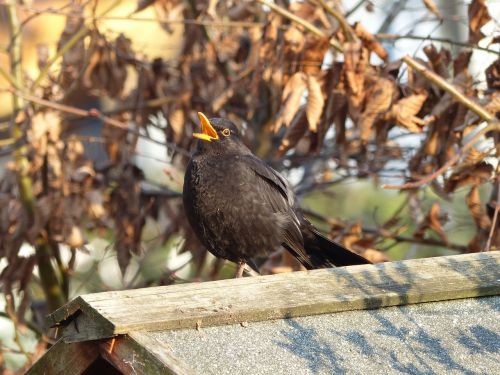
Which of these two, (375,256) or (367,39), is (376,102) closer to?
Answer: (367,39)

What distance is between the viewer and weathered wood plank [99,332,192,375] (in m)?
2.55

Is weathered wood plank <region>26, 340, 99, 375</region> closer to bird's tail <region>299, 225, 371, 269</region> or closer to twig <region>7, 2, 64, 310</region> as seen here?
bird's tail <region>299, 225, 371, 269</region>

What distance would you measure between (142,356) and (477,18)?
3.06 m

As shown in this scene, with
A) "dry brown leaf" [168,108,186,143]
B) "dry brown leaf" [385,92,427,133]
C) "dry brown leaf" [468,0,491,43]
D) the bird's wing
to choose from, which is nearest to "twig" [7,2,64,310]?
"dry brown leaf" [168,108,186,143]

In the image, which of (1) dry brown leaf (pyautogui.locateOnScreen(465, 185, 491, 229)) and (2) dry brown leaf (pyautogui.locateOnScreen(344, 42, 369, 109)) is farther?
(1) dry brown leaf (pyautogui.locateOnScreen(465, 185, 491, 229))

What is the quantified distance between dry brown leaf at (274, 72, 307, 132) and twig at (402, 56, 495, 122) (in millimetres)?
572

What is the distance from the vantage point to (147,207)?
5922 mm

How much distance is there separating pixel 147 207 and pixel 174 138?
0.52m

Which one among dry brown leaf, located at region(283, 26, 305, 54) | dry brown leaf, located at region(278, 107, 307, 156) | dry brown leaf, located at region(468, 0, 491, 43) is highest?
dry brown leaf, located at region(468, 0, 491, 43)

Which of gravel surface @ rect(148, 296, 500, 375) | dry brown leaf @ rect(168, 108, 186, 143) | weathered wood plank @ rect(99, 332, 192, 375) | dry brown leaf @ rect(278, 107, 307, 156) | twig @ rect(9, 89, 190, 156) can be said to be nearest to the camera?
weathered wood plank @ rect(99, 332, 192, 375)

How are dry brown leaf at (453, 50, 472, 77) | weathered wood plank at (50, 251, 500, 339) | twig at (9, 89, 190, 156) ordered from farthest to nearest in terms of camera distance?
1. twig at (9, 89, 190, 156)
2. dry brown leaf at (453, 50, 472, 77)
3. weathered wood plank at (50, 251, 500, 339)

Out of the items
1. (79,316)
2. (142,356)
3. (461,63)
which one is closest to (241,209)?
(461,63)

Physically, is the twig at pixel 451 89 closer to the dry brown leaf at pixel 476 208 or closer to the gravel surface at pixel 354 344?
the dry brown leaf at pixel 476 208

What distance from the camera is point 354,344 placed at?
9.28 ft
